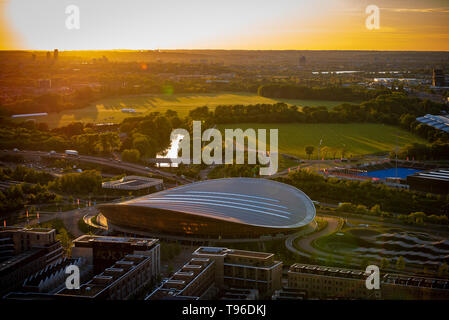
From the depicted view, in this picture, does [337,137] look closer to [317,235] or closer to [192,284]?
[317,235]

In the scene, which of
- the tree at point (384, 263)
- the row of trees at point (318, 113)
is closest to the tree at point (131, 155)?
the row of trees at point (318, 113)

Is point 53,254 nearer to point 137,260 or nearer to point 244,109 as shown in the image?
point 137,260

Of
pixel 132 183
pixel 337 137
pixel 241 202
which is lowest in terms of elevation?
pixel 132 183

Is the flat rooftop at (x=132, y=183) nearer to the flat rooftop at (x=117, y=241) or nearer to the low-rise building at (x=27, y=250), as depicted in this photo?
the low-rise building at (x=27, y=250)

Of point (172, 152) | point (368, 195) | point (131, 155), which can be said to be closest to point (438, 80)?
point (172, 152)

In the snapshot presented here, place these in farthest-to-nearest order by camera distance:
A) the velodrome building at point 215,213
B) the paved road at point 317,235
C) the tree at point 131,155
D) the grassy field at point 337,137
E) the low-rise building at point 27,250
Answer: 1. the grassy field at point 337,137
2. the tree at point 131,155
3. the velodrome building at point 215,213
4. the paved road at point 317,235
5. the low-rise building at point 27,250
